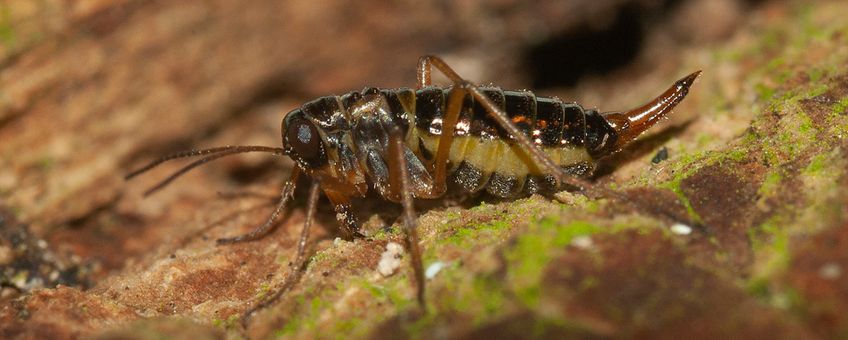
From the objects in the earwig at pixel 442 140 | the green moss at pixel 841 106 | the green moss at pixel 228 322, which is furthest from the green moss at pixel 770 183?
the green moss at pixel 228 322

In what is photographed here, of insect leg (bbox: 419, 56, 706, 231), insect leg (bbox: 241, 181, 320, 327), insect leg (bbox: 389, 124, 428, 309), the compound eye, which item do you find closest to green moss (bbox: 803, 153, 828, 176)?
insect leg (bbox: 419, 56, 706, 231)

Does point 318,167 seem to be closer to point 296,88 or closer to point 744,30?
point 296,88

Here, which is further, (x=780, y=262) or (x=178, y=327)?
(x=178, y=327)

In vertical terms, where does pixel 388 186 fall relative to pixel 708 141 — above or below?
below

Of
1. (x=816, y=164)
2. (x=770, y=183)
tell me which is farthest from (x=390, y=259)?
(x=816, y=164)

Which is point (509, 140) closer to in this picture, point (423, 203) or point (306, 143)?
point (423, 203)

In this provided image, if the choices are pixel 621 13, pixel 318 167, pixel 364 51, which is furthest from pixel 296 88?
pixel 621 13

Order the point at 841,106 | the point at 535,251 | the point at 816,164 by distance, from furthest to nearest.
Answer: the point at 841,106 → the point at 816,164 → the point at 535,251
